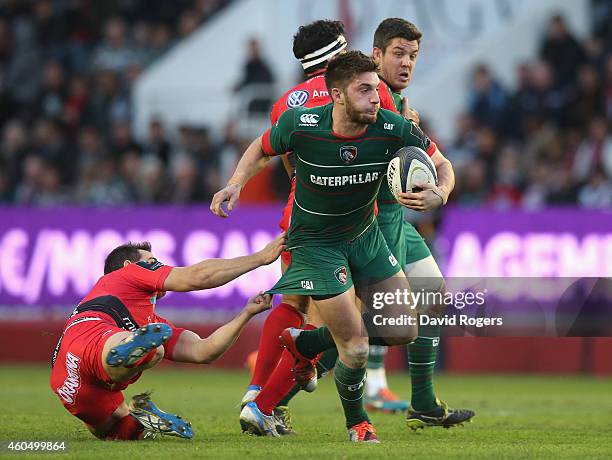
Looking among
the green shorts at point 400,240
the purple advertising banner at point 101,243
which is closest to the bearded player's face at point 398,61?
the green shorts at point 400,240

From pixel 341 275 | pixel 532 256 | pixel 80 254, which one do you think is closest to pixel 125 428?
pixel 341 275

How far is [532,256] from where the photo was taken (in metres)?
15.0

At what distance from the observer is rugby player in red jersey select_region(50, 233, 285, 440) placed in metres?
7.64

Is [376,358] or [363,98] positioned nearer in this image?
[363,98]

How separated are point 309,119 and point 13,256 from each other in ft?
30.4

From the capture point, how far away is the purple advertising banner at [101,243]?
15719mm

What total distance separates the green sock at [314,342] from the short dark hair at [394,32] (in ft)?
6.77

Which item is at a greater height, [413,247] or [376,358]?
[413,247]

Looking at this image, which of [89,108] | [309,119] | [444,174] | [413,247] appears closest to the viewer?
[309,119]

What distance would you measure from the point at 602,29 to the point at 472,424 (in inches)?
435

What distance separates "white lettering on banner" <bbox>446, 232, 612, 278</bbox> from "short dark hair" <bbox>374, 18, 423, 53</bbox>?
634 cm

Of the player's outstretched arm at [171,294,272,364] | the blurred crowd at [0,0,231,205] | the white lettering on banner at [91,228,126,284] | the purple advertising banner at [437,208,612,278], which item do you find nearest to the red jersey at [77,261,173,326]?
the player's outstretched arm at [171,294,272,364]

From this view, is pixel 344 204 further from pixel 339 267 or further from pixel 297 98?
pixel 297 98

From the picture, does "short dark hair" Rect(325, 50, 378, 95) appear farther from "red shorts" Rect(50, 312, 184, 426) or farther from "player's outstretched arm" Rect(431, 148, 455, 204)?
"red shorts" Rect(50, 312, 184, 426)
